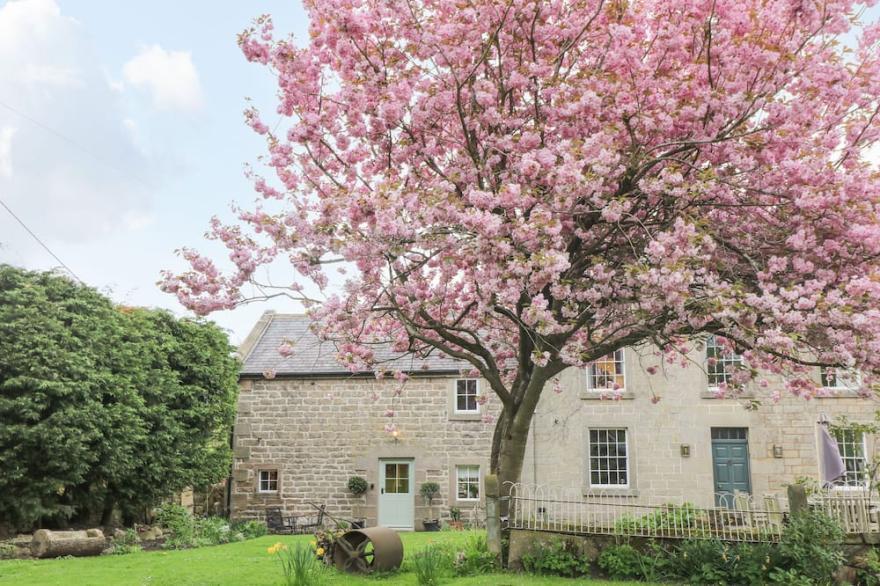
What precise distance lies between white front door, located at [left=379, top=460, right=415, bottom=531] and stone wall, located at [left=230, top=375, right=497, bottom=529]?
0.85 feet

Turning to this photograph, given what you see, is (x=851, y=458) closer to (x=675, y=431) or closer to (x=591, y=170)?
(x=675, y=431)

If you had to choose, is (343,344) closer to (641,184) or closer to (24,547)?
(641,184)

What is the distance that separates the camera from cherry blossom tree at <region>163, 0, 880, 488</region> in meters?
9.46

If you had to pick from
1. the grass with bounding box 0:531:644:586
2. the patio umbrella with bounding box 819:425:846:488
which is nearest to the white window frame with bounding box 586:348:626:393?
the patio umbrella with bounding box 819:425:846:488

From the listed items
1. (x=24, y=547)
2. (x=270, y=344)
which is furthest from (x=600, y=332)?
(x=270, y=344)

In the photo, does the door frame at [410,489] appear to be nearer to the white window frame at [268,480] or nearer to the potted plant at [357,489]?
the potted plant at [357,489]

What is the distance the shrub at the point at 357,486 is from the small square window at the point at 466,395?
3.39m

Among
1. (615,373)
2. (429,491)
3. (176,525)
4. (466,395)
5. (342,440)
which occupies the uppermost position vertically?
(615,373)

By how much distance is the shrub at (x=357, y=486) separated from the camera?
74.8ft

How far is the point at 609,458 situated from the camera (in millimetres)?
20938

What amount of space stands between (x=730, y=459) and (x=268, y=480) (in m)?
13.1

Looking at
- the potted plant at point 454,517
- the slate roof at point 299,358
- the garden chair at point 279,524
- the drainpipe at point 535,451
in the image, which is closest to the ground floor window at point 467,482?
the potted plant at point 454,517

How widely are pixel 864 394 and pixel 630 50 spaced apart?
5400 mm

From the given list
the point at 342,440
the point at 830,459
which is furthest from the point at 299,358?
the point at 830,459
